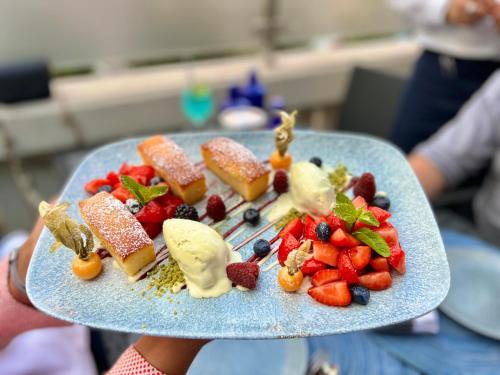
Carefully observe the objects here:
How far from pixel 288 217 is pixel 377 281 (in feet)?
0.95

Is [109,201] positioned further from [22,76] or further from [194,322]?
[22,76]

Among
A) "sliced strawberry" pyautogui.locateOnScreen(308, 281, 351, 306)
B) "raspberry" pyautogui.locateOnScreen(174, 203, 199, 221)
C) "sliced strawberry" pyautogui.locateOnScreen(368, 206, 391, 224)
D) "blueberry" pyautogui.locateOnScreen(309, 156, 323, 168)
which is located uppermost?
"blueberry" pyautogui.locateOnScreen(309, 156, 323, 168)

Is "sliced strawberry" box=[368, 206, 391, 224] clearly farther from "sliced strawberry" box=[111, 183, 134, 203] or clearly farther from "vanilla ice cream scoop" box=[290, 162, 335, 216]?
"sliced strawberry" box=[111, 183, 134, 203]

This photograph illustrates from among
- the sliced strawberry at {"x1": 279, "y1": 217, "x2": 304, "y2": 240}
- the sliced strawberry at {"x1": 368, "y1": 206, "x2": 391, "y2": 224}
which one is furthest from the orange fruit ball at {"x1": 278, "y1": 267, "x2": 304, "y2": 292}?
the sliced strawberry at {"x1": 368, "y1": 206, "x2": 391, "y2": 224}

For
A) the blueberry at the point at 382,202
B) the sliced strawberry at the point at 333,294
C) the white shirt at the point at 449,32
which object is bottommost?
the sliced strawberry at the point at 333,294

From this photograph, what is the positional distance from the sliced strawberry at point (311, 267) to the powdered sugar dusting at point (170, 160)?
0.37 m

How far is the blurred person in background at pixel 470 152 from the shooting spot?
5.10ft

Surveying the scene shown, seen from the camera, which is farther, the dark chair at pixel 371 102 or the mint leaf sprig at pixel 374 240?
the dark chair at pixel 371 102

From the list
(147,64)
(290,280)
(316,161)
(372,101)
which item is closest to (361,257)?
(290,280)

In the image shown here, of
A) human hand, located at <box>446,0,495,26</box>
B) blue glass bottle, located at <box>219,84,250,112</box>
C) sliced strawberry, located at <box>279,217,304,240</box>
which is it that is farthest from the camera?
blue glass bottle, located at <box>219,84,250,112</box>

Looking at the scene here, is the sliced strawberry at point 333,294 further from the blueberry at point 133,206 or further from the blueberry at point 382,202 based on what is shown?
the blueberry at point 133,206

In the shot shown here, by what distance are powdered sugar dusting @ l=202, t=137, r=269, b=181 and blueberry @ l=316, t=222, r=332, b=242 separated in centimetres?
25

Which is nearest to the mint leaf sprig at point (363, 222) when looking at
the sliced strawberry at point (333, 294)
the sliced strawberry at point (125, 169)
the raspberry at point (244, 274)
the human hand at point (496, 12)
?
the sliced strawberry at point (333, 294)

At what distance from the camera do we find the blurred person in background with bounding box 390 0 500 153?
174 cm
